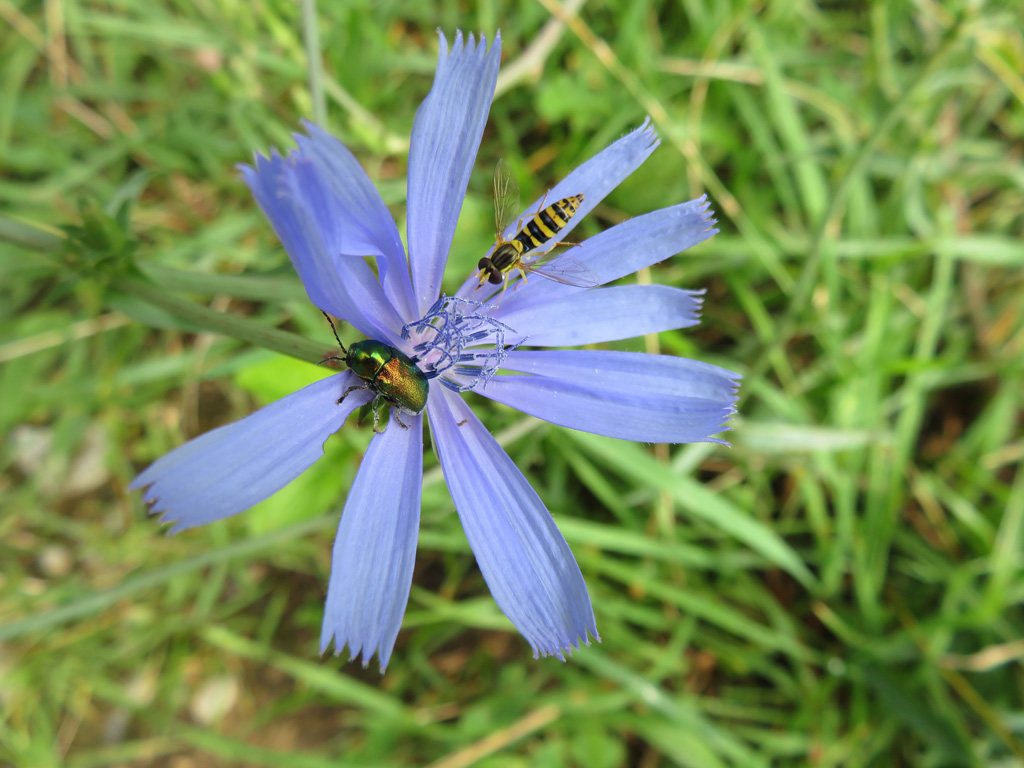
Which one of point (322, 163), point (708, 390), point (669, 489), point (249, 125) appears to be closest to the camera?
point (322, 163)

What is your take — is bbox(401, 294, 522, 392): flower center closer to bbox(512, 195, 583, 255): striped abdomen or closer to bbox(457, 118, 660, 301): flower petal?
bbox(512, 195, 583, 255): striped abdomen

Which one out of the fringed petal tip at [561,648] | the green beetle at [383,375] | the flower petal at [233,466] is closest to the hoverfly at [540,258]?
the green beetle at [383,375]

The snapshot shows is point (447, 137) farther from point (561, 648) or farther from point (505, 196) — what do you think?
point (561, 648)

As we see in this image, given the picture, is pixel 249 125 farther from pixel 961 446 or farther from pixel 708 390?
pixel 961 446

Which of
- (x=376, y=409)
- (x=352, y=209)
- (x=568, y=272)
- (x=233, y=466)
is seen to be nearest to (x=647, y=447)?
(x=568, y=272)

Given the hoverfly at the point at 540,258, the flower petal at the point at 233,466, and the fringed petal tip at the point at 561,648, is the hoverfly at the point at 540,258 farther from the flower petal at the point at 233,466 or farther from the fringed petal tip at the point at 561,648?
the fringed petal tip at the point at 561,648

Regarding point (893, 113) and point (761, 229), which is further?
point (761, 229)

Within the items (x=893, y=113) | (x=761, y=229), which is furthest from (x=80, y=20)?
(x=893, y=113)
